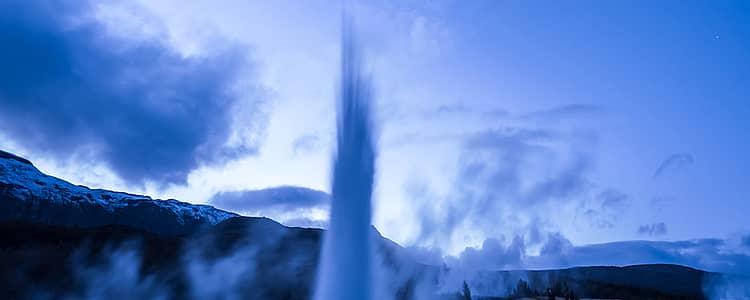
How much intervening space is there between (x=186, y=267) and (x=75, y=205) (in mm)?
107766

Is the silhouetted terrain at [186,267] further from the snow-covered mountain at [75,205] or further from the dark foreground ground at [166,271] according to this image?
the snow-covered mountain at [75,205]

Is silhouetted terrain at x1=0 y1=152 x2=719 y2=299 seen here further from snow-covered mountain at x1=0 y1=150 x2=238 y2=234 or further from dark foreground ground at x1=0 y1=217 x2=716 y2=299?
snow-covered mountain at x1=0 y1=150 x2=238 y2=234

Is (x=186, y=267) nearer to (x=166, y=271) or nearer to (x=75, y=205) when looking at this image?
(x=166, y=271)

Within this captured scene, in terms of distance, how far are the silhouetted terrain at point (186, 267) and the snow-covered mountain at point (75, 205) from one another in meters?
0.58

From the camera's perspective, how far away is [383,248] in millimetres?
105562

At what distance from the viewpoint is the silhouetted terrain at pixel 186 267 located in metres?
65.7

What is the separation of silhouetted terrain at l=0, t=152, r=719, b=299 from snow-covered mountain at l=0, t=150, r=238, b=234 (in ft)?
1.90

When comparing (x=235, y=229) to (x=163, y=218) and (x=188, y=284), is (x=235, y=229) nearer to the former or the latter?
(x=163, y=218)

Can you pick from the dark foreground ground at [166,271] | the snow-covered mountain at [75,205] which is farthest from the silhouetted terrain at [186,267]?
the snow-covered mountain at [75,205]

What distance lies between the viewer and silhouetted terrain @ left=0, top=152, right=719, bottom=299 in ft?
216

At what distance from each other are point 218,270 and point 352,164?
6745 cm

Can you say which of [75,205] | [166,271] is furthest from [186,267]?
[75,205]

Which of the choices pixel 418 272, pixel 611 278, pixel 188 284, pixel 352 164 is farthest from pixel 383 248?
pixel 352 164

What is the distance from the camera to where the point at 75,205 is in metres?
168
